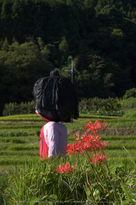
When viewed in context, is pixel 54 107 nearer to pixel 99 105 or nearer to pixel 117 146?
pixel 117 146

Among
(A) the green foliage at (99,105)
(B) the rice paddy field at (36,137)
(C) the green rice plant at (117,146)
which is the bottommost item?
(A) the green foliage at (99,105)

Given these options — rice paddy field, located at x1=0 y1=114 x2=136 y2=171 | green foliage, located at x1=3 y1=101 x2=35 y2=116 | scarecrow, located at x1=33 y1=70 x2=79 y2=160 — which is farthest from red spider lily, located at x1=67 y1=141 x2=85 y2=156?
green foliage, located at x1=3 y1=101 x2=35 y2=116

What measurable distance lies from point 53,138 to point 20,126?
40.3 ft

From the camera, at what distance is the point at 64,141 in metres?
3.11

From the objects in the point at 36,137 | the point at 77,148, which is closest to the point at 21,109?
the point at 36,137

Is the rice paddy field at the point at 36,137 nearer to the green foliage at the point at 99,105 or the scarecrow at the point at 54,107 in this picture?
the scarecrow at the point at 54,107

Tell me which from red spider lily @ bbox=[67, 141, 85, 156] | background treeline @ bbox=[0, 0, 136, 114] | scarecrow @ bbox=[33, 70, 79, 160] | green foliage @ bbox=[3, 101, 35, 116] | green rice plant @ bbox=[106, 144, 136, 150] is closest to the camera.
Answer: red spider lily @ bbox=[67, 141, 85, 156]

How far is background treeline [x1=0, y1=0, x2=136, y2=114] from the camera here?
3881 cm

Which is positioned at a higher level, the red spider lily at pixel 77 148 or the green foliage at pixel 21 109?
the red spider lily at pixel 77 148

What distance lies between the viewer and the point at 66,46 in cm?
5441

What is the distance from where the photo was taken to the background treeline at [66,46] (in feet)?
127

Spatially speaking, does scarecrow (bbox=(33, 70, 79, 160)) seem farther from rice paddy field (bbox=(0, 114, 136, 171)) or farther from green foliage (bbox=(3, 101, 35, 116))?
green foliage (bbox=(3, 101, 35, 116))

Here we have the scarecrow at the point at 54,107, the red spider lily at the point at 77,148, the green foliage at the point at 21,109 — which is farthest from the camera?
the green foliage at the point at 21,109

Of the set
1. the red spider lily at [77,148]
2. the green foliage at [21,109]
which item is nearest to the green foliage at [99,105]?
the green foliage at [21,109]
